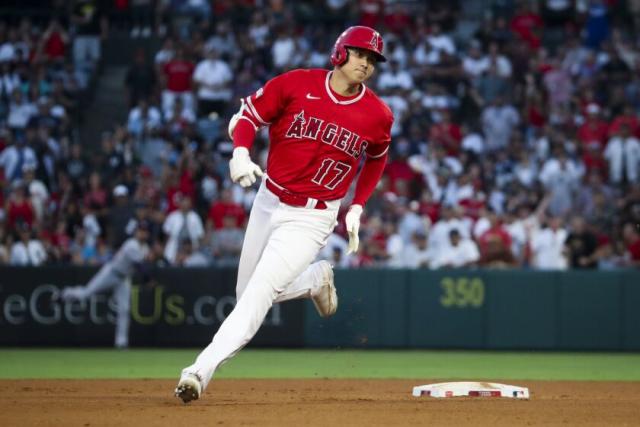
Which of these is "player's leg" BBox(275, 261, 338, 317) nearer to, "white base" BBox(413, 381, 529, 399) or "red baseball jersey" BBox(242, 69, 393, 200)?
"red baseball jersey" BBox(242, 69, 393, 200)

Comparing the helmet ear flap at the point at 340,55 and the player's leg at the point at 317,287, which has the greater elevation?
the helmet ear flap at the point at 340,55

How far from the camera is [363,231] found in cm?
1825

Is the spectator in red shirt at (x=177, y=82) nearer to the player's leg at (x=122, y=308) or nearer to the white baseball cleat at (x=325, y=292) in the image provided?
the player's leg at (x=122, y=308)

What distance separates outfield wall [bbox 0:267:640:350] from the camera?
56.4ft

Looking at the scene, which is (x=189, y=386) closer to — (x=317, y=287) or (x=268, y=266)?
(x=268, y=266)

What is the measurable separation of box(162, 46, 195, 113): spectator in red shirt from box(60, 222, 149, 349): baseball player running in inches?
193

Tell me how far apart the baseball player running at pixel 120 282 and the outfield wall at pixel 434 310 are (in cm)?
→ 34

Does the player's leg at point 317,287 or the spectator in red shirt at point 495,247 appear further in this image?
the spectator in red shirt at point 495,247

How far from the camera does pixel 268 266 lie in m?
7.99

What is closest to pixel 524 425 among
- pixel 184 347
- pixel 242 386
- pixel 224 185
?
pixel 242 386

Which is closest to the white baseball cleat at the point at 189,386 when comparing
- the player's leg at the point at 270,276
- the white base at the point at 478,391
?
the player's leg at the point at 270,276

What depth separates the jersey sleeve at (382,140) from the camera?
852 cm

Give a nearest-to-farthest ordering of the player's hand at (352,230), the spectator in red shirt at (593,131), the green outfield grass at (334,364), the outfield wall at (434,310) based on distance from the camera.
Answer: the player's hand at (352,230), the green outfield grass at (334,364), the outfield wall at (434,310), the spectator in red shirt at (593,131)

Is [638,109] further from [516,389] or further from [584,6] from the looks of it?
[516,389]
